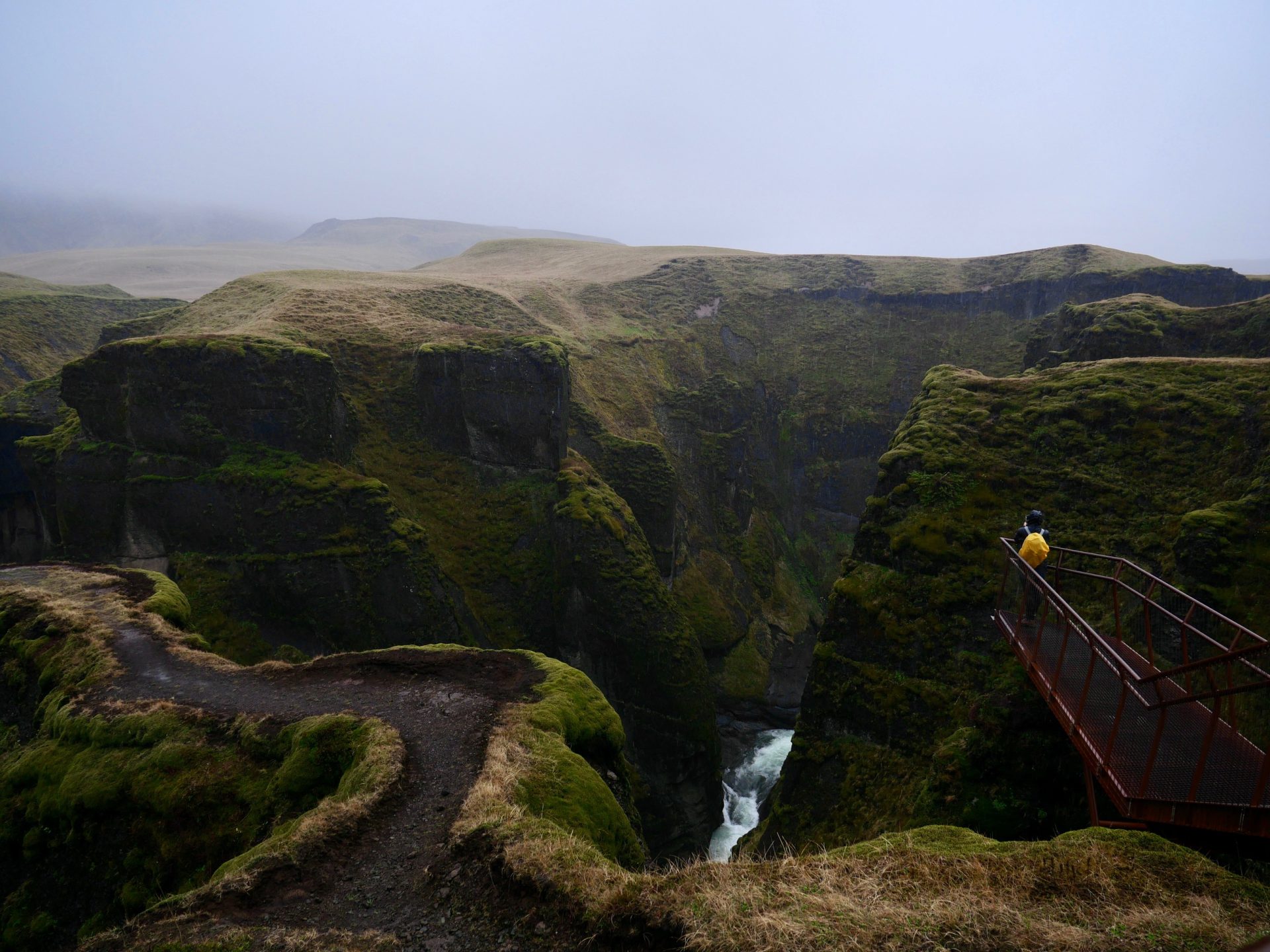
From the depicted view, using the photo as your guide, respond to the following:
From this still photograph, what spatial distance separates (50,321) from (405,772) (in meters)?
113

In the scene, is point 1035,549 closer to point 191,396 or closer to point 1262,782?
point 1262,782

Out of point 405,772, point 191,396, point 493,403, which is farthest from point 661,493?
point 405,772

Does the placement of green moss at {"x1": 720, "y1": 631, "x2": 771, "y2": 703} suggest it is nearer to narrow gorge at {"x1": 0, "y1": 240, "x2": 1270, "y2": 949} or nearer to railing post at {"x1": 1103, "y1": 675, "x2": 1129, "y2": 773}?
narrow gorge at {"x1": 0, "y1": 240, "x2": 1270, "y2": 949}

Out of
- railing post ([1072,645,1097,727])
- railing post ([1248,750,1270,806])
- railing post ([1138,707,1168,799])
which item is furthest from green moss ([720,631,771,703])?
railing post ([1248,750,1270,806])

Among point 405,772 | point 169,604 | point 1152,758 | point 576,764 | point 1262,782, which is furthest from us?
point 169,604

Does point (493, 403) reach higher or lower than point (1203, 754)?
lower

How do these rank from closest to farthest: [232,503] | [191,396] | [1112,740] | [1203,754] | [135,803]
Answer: [1203,754] < [1112,740] < [135,803] < [232,503] < [191,396]

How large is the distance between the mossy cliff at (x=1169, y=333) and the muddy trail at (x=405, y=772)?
4580 cm

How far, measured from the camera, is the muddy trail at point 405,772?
891cm

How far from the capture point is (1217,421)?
77.3 ft

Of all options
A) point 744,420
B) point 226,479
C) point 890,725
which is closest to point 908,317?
point 744,420

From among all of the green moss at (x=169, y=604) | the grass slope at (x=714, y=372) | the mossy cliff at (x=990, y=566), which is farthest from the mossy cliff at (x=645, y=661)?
the green moss at (x=169, y=604)

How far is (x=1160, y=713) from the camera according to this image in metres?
8.88

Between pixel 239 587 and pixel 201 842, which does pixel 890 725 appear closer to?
pixel 201 842
